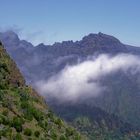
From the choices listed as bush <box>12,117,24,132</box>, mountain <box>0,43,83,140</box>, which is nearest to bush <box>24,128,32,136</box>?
→ mountain <box>0,43,83,140</box>

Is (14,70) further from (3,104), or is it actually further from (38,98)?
(3,104)

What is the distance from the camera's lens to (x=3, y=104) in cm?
4506

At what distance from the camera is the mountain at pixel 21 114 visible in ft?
136

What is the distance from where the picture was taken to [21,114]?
45938 mm

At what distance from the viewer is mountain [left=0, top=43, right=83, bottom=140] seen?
136 feet

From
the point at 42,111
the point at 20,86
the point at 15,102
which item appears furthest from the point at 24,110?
the point at 20,86

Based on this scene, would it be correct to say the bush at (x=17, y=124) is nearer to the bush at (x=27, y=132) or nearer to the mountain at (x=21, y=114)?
the mountain at (x=21, y=114)

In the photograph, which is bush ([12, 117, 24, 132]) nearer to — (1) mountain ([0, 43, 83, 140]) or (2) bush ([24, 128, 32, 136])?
(1) mountain ([0, 43, 83, 140])

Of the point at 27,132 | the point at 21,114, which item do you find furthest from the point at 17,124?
the point at 21,114

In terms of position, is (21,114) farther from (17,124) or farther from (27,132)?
(27,132)

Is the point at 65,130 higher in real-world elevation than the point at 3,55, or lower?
lower

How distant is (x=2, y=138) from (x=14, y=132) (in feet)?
11.1

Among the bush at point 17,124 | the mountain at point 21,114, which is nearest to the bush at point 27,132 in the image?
the mountain at point 21,114

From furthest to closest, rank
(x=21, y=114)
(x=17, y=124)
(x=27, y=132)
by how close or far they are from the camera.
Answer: (x=21, y=114)
(x=17, y=124)
(x=27, y=132)
